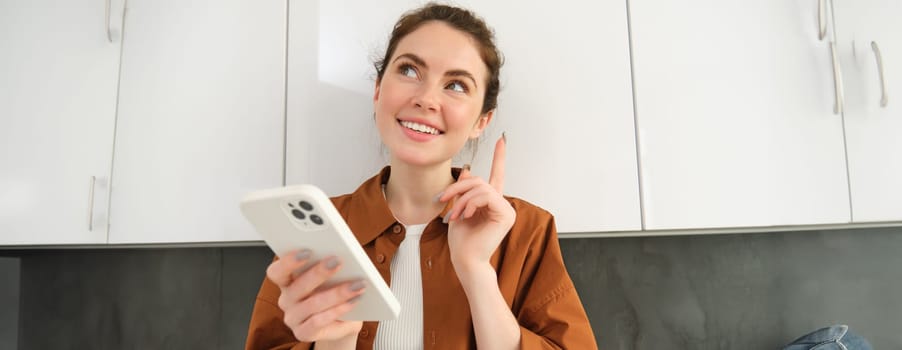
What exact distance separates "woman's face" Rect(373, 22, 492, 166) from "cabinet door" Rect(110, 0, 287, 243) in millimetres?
339

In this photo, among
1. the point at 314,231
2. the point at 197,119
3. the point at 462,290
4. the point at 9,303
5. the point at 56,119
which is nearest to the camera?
the point at 314,231

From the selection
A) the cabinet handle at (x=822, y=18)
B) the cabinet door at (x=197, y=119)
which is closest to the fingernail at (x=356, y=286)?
the cabinet door at (x=197, y=119)

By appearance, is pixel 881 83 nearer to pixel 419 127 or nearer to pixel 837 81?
pixel 837 81

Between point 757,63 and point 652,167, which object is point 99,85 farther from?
point 757,63

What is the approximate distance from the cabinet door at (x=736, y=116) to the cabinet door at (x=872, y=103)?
3 centimetres

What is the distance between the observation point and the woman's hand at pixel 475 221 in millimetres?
706

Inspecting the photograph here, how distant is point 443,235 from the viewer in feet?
3.03

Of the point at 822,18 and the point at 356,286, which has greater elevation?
the point at 822,18

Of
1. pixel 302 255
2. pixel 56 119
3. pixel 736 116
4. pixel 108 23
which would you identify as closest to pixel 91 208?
pixel 56 119

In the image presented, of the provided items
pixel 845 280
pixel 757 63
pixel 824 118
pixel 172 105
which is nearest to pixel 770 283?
pixel 845 280

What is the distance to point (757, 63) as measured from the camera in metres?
1.05

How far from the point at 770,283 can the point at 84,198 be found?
5.33 feet

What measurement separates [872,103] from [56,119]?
175 cm

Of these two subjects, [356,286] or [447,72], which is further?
[447,72]
